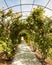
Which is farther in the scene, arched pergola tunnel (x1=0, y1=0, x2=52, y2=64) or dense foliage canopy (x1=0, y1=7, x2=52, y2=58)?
arched pergola tunnel (x1=0, y1=0, x2=52, y2=64)

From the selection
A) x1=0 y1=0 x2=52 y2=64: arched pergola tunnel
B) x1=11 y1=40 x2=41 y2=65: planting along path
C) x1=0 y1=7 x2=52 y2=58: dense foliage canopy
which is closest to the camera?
x1=11 y1=40 x2=41 y2=65: planting along path

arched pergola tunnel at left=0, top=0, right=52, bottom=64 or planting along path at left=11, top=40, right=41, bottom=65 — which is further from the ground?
arched pergola tunnel at left=0, top=0, right=52, bottom=64

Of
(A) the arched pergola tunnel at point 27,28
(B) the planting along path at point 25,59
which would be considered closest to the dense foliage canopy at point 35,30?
(A) the arched pergola tunnel at point 27,28

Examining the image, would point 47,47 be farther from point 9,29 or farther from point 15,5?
point 15,5

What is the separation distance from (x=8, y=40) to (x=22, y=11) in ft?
26.8

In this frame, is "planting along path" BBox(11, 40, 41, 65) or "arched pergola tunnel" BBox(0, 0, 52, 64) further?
"arched pergola tunnel" BBox(0, 0, 52, 64)

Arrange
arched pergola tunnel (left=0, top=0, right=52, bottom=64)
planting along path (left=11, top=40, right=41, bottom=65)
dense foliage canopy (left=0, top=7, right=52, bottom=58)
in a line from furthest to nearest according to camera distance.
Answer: arched pergola tunnel (left=0, top=0, right=52, bottom=64)
dense foliage canopy (left=0, top=7, right=52, bottom=58)
planting along path (left=11, top=40, right=41, bottom=65)

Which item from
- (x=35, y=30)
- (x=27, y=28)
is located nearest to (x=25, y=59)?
(x=35, y=30)

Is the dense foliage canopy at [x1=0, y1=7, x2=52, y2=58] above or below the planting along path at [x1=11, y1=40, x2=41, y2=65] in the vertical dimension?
above

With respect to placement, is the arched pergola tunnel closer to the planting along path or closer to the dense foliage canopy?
the dense foliage canopy

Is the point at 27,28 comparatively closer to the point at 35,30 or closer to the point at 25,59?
the point at 35,30

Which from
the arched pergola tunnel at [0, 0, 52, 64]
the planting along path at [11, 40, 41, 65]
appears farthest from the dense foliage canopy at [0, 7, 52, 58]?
the planting along path at [11, 40, 41, 65]

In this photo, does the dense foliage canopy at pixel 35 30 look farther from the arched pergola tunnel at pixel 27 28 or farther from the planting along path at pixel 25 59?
the planting along path at pixel 25 59

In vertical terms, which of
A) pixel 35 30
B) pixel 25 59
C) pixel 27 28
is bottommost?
pixel 25 59
